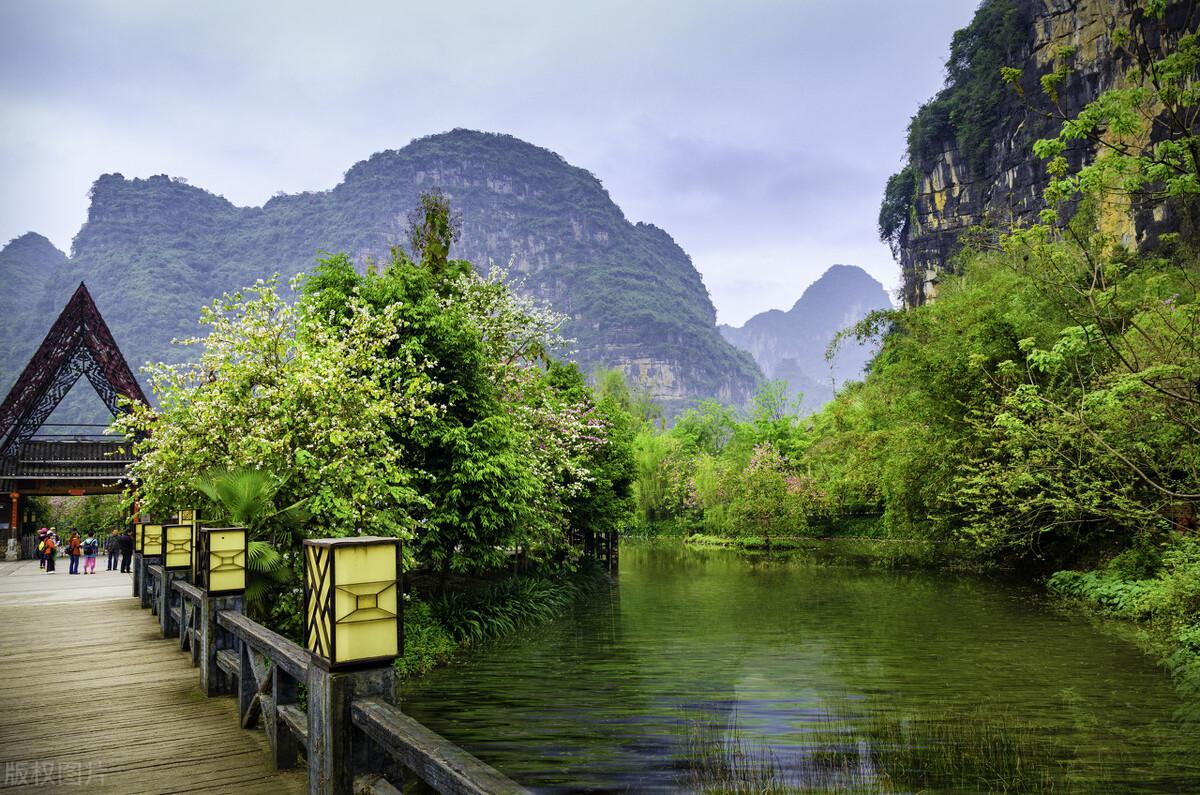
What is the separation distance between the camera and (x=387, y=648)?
3.65 m

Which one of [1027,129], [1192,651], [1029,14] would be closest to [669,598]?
[1192,651]

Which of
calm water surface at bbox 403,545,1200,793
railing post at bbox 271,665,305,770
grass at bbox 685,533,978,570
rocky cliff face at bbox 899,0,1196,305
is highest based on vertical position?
rocky cliff face at bbox 899,0,1196,305

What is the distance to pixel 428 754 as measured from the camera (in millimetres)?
2898

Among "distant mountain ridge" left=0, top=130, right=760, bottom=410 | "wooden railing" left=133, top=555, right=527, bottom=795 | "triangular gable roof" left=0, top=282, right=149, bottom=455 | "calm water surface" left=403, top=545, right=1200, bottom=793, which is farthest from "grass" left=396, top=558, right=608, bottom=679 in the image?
"distant mountain ridge" left=0, top=130, right=760, bottom=410

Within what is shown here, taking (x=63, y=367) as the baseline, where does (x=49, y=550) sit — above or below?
below

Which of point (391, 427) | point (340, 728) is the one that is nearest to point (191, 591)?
point (340, 728)

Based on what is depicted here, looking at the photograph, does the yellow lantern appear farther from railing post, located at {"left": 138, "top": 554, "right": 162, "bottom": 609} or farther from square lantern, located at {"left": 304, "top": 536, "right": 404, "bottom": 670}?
square lantern, located at {"left": 304, "top": 536, "right": 404, "bottom": 670}

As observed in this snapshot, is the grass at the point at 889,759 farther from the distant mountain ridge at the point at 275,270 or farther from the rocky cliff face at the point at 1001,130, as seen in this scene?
the distant mountain ridge at the point at 275,270

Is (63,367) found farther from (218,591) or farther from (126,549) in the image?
(218,591)

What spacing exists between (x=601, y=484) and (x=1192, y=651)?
15.0 m

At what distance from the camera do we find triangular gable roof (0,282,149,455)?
2797cm

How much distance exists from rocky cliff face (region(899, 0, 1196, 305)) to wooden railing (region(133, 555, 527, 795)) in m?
36.0

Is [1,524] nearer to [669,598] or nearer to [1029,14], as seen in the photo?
[669,598]

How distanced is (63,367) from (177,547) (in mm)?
27704
